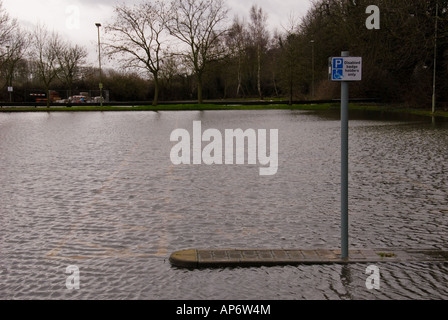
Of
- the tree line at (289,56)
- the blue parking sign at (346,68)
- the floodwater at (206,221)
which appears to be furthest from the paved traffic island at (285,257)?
the tree line at (289,56)

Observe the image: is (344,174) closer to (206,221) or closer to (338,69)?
(338,69)

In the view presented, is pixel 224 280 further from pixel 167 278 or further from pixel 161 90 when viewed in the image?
pixel 161 90

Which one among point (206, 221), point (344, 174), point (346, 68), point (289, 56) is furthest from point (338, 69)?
point (289, 56)

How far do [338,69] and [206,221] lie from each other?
315 centimetres

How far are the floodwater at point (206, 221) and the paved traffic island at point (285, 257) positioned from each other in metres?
0.13

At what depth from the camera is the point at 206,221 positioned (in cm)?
763

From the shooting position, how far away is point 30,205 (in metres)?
8.78

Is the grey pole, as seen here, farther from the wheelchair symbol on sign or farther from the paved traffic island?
the wheelchair symbol on sign

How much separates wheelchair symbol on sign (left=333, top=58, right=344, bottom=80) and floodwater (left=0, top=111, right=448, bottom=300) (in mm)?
1986

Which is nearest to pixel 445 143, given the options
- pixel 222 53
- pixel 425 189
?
pixel 425 189

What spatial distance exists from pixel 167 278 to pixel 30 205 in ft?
14.4

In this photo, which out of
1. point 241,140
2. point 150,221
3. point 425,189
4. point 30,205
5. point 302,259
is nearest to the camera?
point 302,259

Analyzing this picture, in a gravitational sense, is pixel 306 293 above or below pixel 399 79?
below

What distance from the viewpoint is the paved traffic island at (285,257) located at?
18.5ft
